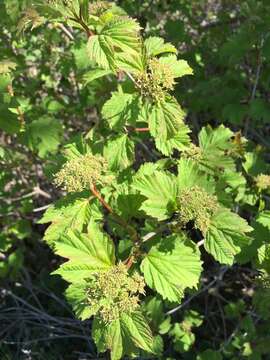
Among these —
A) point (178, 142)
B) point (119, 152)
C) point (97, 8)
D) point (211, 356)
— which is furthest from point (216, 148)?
point (211, 356)

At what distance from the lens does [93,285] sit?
1672 millimetres

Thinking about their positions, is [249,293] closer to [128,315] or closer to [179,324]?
[179,324]

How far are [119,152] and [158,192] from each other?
0.31 meters

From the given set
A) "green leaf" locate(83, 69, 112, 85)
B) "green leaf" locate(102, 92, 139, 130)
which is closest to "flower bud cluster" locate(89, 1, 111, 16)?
"green leaf" locate(83, 69, 112, 85)

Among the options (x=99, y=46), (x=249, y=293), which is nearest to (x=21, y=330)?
(x=249, y=293)

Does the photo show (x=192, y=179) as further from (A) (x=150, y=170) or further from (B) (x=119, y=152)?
(B) (x=119, y=152)

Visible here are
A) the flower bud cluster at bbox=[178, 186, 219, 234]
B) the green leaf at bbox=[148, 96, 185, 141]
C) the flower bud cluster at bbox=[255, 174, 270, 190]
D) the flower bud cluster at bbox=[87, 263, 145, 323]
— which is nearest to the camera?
the flower bud cluster at bbox=[87, 263, 145, 323]

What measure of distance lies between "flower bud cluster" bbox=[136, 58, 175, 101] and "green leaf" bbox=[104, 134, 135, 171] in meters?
0.35

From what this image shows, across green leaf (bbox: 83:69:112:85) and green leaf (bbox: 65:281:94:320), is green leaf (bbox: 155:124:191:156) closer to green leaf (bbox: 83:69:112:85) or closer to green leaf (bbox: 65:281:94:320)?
green leaf (bbox: 83:69:112:85)

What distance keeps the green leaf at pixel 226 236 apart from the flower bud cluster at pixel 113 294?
33 centimetres

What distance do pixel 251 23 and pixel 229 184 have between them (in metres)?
1.02

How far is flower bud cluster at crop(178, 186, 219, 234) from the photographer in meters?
1.76

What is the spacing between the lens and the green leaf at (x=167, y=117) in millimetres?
1861

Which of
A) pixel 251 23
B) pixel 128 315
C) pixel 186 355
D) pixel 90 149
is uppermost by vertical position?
pixel 251 23
